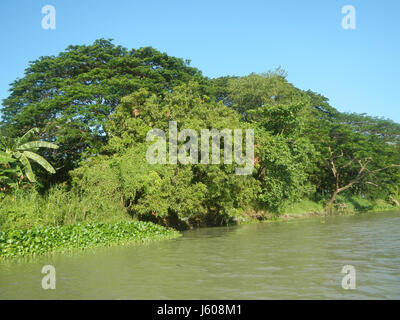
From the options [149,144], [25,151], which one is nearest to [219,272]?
[149,144]

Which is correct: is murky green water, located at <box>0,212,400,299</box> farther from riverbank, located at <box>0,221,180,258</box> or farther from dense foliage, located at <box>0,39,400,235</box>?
dense foliage, located at <box>0,39,400,235</box>

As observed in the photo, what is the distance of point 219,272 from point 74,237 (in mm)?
6167

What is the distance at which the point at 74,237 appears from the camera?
38.5ft

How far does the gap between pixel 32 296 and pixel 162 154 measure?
1069cm

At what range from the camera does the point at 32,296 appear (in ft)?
20.2

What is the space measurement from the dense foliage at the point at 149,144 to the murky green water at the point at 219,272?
4242 millimetres

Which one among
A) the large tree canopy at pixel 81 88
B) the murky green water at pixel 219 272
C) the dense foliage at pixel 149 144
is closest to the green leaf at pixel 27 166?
the dense foliage at pixel 149 144

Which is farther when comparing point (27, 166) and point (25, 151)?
point (25, 151)

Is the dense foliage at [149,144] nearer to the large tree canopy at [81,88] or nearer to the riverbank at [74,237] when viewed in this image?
the large tree canopy at [81,88]

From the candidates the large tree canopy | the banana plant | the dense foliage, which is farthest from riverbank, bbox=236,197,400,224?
the banana plant

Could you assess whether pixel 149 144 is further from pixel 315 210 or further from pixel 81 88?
pixel 315 210

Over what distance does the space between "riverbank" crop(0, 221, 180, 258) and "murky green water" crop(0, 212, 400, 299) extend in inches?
35.6

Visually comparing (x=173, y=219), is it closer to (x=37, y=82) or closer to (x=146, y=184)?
(x=146, y=184)

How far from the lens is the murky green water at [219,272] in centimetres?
603
